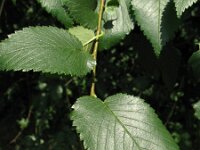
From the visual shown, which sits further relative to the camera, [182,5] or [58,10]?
[58,10]

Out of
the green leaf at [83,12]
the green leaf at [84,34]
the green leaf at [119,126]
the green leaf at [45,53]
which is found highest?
the green leaf at [83,12]

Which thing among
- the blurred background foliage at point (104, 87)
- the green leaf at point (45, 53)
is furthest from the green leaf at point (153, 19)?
the blurred background foliage at point (104, 87)

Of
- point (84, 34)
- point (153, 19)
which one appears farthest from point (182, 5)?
point (84, 34)

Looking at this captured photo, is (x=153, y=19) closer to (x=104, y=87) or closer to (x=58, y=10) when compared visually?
(x=58, y=10)

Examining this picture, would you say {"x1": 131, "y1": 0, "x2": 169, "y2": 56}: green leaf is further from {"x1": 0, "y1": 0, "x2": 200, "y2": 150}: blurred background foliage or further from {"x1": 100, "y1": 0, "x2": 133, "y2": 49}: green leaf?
{"x1": 0, "y1": 0, "x2": 200, "y2": 150}: blurred background foliage

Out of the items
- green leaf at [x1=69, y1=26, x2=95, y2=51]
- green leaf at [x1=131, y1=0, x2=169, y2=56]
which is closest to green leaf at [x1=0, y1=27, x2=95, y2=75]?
green leaf at [x1=69, y1=26, x2=95, y2=51]

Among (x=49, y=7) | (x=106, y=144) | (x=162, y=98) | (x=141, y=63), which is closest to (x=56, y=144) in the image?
(x=162, y=98)

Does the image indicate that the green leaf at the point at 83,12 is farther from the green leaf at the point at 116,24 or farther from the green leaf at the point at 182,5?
the green leaf at the point at 182,5
